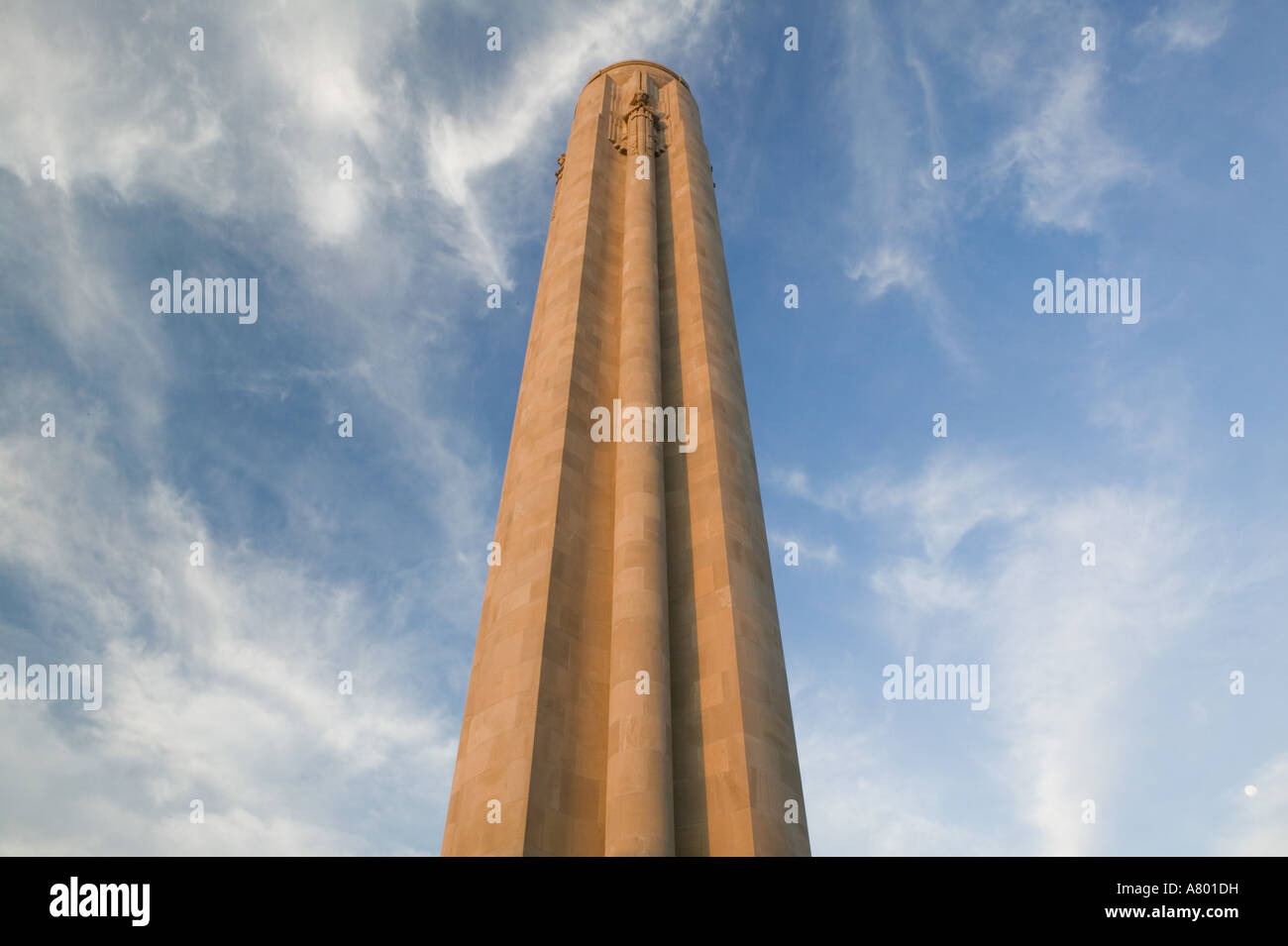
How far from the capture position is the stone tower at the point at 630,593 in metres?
17.7

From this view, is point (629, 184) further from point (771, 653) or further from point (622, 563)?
point (771, 653)

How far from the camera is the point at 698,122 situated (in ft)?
124

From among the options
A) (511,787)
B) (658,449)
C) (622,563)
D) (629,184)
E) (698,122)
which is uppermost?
(698,122)

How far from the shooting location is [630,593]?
67.1ft

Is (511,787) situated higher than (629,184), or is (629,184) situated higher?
(629,184)

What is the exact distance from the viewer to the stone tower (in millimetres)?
17672
